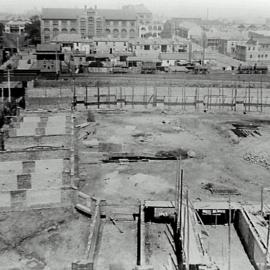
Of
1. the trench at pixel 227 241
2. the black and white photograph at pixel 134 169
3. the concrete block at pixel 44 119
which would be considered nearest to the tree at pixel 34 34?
the black and white photograph at pixel 134 169

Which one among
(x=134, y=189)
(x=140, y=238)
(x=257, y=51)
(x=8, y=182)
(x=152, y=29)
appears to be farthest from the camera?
(x=152, y=29)

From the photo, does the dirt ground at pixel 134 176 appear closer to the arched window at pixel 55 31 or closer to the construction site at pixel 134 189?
the construction site at pixel 134 189

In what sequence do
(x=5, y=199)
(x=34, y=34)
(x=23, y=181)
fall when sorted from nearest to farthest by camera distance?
(x=5, y=199) < (x=23, y=181) < (x=34, y=34)

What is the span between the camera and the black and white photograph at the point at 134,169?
14.2 metres

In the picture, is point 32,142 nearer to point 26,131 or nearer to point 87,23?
point 26,131

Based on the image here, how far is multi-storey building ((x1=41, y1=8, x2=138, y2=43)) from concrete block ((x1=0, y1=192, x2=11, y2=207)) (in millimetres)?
56640

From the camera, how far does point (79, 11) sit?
252 ft

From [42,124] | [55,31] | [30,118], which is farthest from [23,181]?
[55,31]

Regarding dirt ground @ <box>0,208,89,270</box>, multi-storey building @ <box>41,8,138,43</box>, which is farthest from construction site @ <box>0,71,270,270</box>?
multi-storey building @ <box>41,8,138,43</box>

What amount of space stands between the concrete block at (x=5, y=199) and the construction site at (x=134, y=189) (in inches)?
1.4

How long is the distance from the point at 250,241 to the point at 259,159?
9032mm

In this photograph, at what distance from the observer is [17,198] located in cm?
1612

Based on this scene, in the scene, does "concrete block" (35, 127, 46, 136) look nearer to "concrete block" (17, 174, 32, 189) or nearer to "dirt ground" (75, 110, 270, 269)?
"dirt ground" (75, 110, 270, 269)

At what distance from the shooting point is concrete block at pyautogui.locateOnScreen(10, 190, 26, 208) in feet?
52.8
